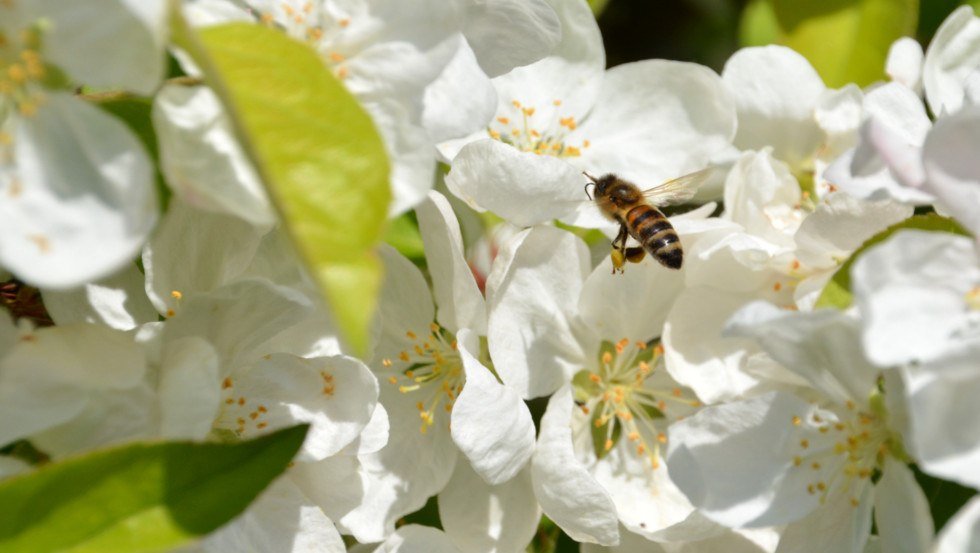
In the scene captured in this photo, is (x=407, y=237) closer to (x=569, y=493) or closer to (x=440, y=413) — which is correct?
(x=440, y=413)

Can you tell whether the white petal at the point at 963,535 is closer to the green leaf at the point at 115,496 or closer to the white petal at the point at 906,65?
the green leaf at the point at 115,496

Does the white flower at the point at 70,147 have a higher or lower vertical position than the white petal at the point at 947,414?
higher

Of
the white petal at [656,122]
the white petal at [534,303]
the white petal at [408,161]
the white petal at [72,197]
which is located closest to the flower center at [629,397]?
Answer: the white petal at [534,303]

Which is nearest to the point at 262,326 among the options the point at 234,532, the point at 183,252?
the point at 183,252

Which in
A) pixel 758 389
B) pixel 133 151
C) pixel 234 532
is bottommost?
pixel 234 532

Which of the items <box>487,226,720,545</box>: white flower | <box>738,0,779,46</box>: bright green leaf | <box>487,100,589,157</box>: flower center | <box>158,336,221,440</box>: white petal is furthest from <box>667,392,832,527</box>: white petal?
<box>738,0,779,46</box>: bright green leaf

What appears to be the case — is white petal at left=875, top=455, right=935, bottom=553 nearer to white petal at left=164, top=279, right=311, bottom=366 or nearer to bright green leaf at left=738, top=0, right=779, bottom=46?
white petal at left=164, top=279, right=311, bottom=366

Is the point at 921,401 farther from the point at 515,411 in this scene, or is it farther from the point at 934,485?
the point at 515,411
